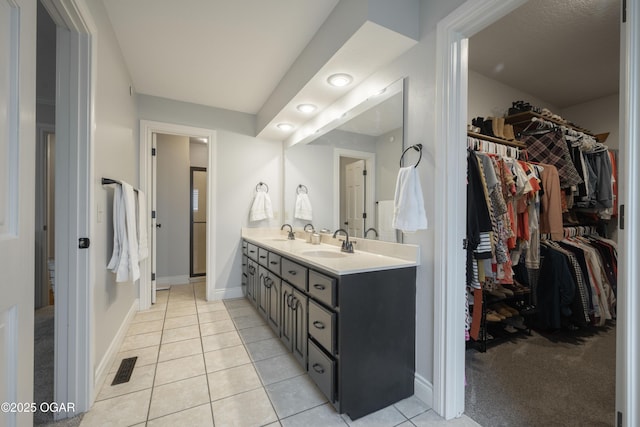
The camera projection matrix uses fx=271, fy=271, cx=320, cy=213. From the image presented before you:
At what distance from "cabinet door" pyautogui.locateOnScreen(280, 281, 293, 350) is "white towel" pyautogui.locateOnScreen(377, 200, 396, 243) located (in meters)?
0.76

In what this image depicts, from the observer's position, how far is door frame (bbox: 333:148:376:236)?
7.22ft

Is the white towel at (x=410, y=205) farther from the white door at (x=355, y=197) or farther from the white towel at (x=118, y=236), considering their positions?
the white towel at (x=118, y=236)

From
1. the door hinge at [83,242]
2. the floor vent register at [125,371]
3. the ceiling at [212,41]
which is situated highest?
the ceiling at [212,41]

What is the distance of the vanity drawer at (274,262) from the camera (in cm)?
213

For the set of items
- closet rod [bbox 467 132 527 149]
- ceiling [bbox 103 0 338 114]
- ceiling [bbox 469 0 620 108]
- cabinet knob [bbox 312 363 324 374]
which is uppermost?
ceiling [bbox 469 0 620 108]

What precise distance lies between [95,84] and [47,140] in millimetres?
2440

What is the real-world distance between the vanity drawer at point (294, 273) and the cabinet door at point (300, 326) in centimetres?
6

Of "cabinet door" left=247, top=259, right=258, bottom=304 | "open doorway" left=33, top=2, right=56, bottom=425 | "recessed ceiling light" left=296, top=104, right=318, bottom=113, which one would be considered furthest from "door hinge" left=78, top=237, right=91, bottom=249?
"recessed ceiling light" left=296, top=104, right=318, bottom=113

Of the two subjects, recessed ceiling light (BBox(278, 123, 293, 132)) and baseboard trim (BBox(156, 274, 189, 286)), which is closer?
recessed ceiling light (BBox(278, 123, 293, 132))

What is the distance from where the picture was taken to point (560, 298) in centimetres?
228

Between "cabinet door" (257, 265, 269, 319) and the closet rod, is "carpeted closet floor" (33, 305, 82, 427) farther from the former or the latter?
the closet rod

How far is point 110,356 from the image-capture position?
1.91 metres

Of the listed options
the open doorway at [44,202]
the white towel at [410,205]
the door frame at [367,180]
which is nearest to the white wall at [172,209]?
the open doorway at [44,202]

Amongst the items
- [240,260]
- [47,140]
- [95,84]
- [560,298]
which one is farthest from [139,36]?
[560,298]
